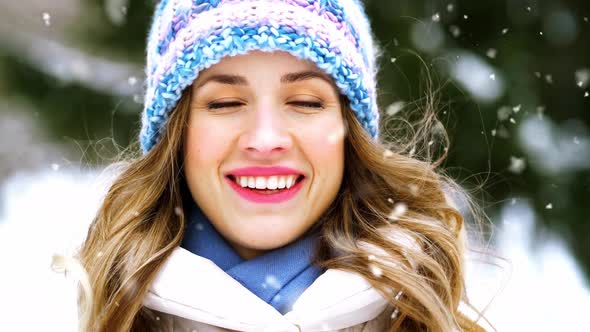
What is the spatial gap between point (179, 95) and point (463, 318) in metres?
1.10

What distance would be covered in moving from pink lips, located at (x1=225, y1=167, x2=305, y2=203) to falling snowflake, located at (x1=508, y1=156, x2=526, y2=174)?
53.2 inches

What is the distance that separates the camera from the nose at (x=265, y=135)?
7.08ft

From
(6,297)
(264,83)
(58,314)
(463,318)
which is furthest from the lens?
(6,297)

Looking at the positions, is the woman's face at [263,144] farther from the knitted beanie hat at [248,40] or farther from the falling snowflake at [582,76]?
the falling snowflake at [582,76]

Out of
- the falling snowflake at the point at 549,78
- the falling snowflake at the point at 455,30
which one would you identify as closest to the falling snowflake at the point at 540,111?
the falling snowflake at the point at 549,78

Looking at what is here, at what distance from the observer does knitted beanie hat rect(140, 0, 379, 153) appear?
2.16 m

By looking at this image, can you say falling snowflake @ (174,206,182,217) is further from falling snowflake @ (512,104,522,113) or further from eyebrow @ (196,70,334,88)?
falling snowflake @ (512,104,522,113)

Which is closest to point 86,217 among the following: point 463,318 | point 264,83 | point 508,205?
point 264,83

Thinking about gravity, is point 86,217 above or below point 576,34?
below

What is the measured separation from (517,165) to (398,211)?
1.04m

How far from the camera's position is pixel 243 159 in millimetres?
2219

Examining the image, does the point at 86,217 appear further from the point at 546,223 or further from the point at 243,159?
the point at 546,223

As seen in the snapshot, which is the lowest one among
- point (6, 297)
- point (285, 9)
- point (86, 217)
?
point (6, 297)

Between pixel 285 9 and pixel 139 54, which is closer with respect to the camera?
pixel 285 9
